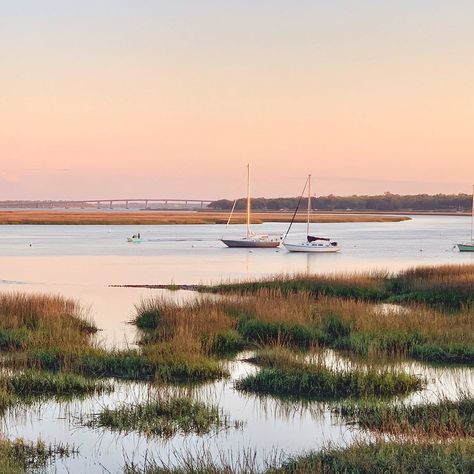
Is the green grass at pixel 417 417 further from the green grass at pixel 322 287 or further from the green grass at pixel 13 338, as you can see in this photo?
Result: the green grass at pixel 322 287

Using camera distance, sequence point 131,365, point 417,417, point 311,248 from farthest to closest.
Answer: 1. point 311,248
2. point 131,365
3. point 417,417

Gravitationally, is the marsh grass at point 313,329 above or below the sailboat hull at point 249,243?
above

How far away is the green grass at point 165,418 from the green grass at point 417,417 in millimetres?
1862

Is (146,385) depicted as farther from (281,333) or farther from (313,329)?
(313,329)

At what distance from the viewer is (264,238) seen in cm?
6931

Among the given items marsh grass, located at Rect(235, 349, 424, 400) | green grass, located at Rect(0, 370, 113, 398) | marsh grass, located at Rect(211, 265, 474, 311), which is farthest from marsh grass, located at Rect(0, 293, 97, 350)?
marsh grass, located at Rect(211, 265, 474, 311)

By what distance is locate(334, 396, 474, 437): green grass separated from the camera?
1029 cm

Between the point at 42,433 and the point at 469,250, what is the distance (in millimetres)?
57726

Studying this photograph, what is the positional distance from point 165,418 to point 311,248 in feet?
172

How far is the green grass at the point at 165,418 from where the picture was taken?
10898 millimetres

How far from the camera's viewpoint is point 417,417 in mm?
11078

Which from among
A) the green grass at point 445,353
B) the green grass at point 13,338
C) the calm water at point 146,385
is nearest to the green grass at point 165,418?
the calm water at point 146,385

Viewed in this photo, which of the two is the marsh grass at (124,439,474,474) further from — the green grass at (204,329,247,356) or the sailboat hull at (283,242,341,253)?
the sailboat hull at (283,242,341,253)

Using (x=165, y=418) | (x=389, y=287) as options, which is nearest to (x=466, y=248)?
(x=389, y=287)
